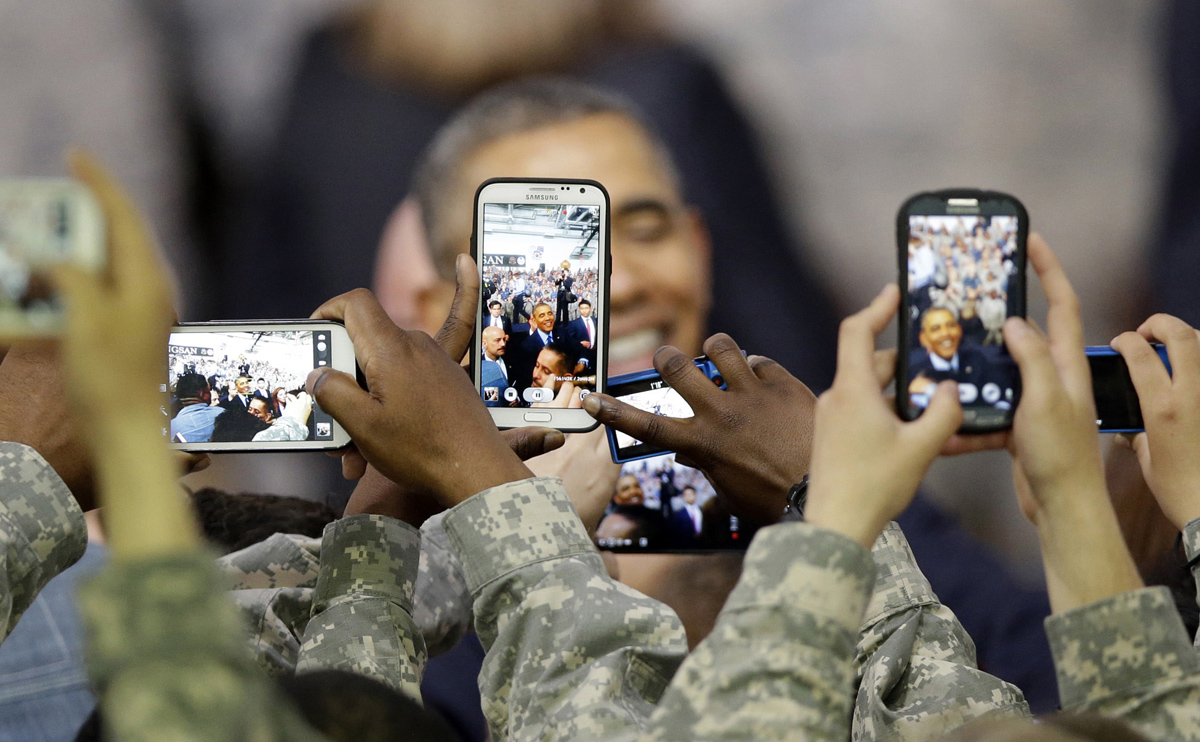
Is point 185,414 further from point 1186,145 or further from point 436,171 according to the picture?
point 1186,145

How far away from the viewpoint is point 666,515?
4.81 feet

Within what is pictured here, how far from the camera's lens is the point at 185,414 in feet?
3.28

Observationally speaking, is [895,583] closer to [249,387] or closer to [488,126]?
[249,387]

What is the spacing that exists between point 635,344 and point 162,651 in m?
1.27

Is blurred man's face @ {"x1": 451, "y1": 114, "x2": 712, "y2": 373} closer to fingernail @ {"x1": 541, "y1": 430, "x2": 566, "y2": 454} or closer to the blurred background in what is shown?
the blurred background

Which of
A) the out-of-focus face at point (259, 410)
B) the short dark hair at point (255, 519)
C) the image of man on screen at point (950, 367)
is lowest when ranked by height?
the short dark hair at point (255, 519)

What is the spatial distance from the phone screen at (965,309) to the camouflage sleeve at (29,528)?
2.24ft

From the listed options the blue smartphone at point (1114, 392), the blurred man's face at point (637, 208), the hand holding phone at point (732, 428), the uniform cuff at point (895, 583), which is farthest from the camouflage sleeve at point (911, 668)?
the blurred man's face at point (637, 208)

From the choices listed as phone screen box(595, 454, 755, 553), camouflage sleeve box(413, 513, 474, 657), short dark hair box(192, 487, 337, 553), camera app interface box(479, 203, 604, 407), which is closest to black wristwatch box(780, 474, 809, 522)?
camera app interface box(479, 203, 604, 407)

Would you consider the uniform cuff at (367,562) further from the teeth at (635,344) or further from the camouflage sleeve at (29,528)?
the teeth at (635,344)

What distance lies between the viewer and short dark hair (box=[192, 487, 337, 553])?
1.43 meters

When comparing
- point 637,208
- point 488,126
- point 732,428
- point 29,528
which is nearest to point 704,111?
point 637,208

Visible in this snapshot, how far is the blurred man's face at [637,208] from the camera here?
169cm

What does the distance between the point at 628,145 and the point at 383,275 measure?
1.60 ft
